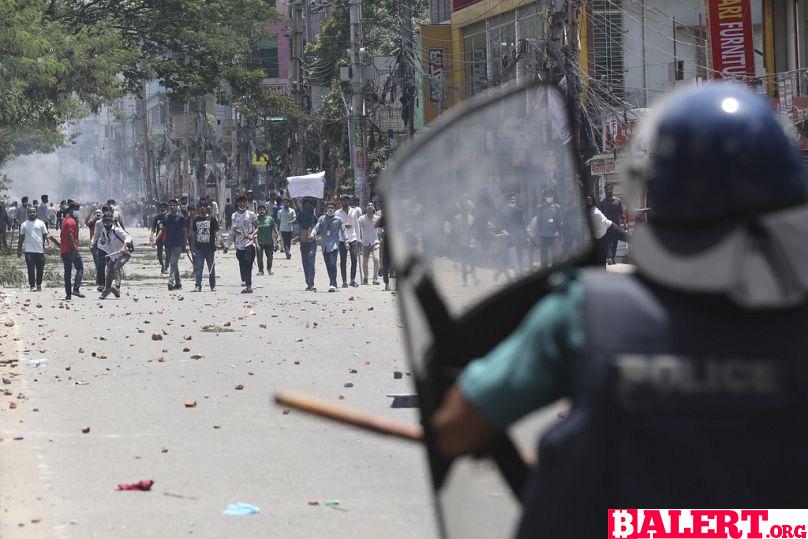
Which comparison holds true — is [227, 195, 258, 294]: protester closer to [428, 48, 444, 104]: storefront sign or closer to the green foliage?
the green foliage

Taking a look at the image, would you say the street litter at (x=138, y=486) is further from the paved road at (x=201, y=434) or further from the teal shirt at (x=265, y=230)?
the teal shirt at (x=265, y=230)

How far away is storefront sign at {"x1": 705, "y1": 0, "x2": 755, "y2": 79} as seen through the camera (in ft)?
82.7

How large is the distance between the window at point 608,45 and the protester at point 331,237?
1189cm

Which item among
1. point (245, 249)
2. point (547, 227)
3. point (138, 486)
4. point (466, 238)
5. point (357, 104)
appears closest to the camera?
point (466, 238)

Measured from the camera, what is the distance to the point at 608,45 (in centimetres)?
3466

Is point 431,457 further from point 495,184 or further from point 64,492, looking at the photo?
point 64,492

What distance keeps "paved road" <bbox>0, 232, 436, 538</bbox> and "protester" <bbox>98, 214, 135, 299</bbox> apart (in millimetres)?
3964

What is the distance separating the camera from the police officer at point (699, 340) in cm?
207

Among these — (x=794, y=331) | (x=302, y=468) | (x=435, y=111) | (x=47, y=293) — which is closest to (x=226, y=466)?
(x=302, y=468)

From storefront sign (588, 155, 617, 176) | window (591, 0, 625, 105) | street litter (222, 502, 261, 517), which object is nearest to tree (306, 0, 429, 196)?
window (591, 0, 625, 105)

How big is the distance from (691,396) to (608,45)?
33406mm

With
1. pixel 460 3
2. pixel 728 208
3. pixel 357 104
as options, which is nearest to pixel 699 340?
pixel 728 208

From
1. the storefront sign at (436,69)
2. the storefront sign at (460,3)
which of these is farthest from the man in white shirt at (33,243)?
the storefront sign at (460,3)

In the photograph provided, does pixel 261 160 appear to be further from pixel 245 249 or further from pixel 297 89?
pixel 245 249
